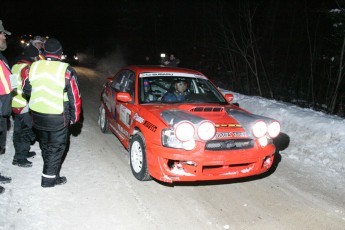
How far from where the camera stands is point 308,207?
13.5ft

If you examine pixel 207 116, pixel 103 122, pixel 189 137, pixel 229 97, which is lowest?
pixel 103 122

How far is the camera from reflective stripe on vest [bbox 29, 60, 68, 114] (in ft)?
13.4

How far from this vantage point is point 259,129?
4.43 m

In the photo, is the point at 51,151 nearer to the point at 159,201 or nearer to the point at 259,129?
the point at 159,201

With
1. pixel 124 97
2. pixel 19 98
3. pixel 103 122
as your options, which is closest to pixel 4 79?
pixel 19 98

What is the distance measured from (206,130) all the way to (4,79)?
2.73 metres

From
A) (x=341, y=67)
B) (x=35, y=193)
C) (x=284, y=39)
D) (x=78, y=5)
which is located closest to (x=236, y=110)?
(x=35, y=193)

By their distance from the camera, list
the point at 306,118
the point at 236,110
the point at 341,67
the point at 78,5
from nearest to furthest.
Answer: the point at 236,110 → the point at 306,118 → the point at 341,67 → the point at 78,5

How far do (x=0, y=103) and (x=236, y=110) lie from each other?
3.45 meters

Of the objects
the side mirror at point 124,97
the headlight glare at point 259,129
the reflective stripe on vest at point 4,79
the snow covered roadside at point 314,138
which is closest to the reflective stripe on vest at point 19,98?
the reflective stripe on vest at point 4,79

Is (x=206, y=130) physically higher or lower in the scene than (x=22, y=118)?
higher

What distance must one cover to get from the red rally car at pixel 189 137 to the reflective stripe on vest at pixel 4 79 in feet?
5.31

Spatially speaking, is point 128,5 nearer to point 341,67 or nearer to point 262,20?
point 262,20

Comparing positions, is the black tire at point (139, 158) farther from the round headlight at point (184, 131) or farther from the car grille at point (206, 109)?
the car grille at point (206, 109)
